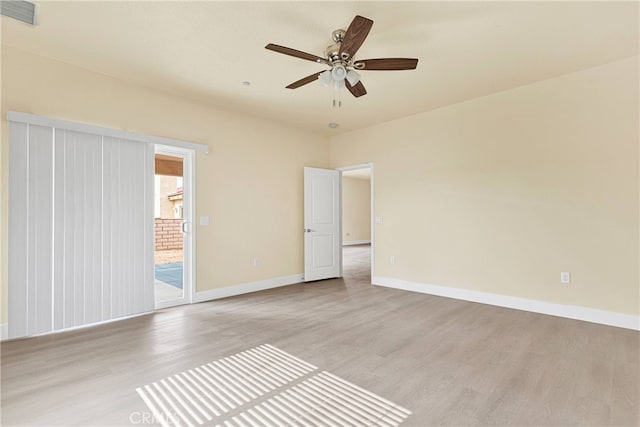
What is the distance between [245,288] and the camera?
469 centimetres

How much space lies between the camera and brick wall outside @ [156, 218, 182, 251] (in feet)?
13.3

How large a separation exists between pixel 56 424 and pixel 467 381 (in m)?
2.57

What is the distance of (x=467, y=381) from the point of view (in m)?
2.12

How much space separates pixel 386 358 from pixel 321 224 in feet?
11.2

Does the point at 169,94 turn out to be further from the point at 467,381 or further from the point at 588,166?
the point at 588,166

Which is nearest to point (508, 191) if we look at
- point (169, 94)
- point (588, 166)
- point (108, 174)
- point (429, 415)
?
point (588, 166)

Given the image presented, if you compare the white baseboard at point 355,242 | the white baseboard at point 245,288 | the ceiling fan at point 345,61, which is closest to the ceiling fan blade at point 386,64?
the ceiling fan at point 345,61

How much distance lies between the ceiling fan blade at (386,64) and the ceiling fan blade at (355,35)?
5.6 inches

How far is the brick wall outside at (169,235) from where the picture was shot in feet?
13.3

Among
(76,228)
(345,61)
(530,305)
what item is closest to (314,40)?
(345,61)

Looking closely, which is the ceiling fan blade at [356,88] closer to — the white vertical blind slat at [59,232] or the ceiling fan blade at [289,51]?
the ceiling fan blade at [289,51]

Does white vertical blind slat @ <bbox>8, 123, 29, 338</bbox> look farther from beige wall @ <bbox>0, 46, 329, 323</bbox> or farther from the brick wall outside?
the brick wall outside

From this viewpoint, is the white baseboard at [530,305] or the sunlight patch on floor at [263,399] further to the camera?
the white baseboard at [530,305]

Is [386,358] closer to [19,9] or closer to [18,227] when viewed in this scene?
[18,227]
